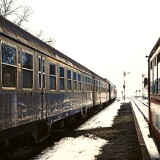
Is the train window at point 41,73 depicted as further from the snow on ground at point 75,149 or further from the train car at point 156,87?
the train car at point 156,87

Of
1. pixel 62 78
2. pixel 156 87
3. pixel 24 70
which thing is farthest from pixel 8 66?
pixel 62 78

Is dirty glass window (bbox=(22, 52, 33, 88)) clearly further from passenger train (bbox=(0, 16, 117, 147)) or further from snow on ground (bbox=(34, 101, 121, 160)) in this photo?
snow on ground (bbox=(34, 101, 121, 160))

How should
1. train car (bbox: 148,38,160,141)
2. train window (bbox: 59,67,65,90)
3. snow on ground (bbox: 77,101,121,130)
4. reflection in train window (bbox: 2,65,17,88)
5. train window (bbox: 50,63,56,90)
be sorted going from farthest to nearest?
snow on ground (bbox: 77,101,121,130) → train window (bbox: 59,67,65,90) → train window (bbox: 50,63,56,90) → train car (bbox: 148,38,160,141) → reflection in train window (bbox: 2,65,17,88)

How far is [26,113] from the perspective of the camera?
30.5 feet

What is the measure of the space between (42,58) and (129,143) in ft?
13.2

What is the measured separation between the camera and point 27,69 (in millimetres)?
9492

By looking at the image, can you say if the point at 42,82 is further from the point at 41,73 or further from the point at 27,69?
the point at 27,69

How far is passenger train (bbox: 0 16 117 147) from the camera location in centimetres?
786

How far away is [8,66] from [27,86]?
1.47m

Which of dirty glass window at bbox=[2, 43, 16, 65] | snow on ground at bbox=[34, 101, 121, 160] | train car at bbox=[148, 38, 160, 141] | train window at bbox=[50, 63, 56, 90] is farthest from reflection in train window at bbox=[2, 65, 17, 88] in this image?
train window at bbox=[50, 63, 56, 90]

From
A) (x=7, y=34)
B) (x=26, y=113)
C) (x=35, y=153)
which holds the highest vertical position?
(x=7, y=34)

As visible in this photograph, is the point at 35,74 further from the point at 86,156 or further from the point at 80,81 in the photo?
the point at 80,81

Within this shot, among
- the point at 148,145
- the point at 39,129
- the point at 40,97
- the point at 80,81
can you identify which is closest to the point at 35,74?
the point at 40,97

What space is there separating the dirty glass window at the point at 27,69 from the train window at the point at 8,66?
2.40 feet
